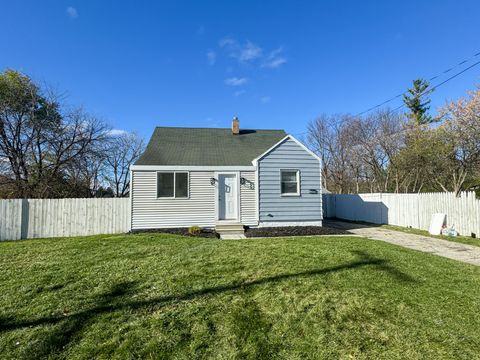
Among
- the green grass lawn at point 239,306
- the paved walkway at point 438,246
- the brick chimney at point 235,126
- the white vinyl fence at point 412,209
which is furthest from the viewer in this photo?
the brick chimney at point 235,126

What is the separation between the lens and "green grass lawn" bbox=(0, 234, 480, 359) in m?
2.82

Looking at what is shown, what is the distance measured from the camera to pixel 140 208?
10.8 m

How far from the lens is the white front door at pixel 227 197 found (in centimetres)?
1134

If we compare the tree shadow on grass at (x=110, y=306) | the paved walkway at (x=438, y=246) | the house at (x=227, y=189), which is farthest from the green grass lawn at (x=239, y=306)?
the house at (x=227, y=189)

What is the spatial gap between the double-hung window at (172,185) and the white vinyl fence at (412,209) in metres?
10.4

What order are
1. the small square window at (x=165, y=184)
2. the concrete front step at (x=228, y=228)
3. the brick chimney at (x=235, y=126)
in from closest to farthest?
1. the concrete front step at (x=228, y=228)
2. the small square window at (x=165, y=184)
3. the brick chimney at (x=235, y=126)

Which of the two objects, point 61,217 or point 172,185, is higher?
point 172,185

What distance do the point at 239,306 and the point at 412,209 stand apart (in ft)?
38.3

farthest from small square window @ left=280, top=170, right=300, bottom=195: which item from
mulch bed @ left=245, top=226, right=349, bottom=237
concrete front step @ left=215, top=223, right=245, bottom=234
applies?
concrete front step @ left=215, top=223, right=245, bottom=234

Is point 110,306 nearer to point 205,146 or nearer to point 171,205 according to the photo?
point 171,205

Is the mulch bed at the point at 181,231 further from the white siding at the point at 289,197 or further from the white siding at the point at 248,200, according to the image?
the white siding at the point at 289,197

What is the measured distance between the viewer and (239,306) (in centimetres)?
369

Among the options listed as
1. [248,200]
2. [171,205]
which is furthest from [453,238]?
[171,205]

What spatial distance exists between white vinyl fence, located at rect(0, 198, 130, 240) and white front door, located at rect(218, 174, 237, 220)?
391 centimetres
